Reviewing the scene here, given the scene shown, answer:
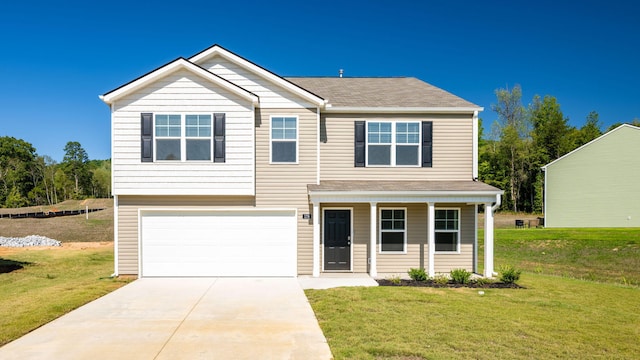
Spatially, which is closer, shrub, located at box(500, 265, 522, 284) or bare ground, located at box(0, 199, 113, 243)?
shrub, located at box(500, 265, 522, 284)

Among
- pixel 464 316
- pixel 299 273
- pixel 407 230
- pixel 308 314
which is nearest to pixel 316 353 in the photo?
pixel 308 314

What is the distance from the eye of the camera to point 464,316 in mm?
7746

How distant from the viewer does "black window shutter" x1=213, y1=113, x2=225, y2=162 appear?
1195cm

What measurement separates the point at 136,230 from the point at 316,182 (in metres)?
5.74

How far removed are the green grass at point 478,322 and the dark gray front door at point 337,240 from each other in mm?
2585

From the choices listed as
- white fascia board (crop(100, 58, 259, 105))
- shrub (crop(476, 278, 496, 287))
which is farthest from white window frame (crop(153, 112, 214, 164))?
shrub (crop(476, 278, 496, 287))

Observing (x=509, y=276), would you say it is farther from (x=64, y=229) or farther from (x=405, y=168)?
(x=64, y=229)

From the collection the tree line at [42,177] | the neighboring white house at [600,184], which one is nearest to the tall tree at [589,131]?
the neighboring white house at [600,184]

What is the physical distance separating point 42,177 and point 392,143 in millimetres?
81263

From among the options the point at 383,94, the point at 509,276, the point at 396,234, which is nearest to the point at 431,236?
the point at 396,234

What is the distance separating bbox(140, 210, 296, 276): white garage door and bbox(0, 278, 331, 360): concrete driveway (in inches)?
73.4

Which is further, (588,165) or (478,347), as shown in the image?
(588,165)

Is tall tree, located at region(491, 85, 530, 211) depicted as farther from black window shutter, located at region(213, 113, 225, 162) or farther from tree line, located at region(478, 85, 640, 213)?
black window shutter, located at region(213, 113, 225, 162)

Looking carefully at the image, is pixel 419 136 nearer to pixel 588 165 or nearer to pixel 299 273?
pixel 299 273
